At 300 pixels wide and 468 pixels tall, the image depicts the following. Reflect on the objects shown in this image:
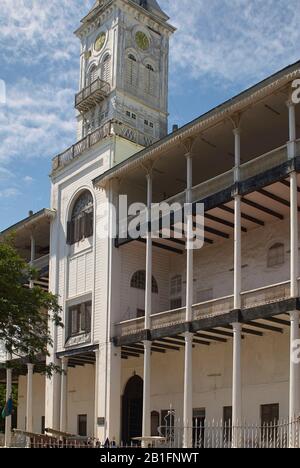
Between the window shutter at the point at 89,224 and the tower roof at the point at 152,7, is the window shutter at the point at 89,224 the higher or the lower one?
the lower one

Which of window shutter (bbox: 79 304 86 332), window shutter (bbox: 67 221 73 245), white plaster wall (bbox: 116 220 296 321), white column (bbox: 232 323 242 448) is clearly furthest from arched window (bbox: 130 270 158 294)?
white column (bbox: 232 323 242 448)

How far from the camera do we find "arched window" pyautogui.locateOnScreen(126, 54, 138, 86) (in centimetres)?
4031

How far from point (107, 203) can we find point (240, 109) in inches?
392

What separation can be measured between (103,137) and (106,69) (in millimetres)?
6481

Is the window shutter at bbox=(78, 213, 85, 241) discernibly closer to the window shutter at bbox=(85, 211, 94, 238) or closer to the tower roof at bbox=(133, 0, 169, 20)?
the window shutter at bbox=(85, 211, 94, 238)

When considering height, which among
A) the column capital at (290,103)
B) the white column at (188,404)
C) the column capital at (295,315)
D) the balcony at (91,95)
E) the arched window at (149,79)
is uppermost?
the arched window at (149,79)

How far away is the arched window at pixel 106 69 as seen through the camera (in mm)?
40344

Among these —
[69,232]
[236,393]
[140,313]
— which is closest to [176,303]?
[140,313]

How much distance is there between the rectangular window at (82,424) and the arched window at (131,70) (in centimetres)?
1817

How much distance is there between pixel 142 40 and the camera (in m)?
41.6

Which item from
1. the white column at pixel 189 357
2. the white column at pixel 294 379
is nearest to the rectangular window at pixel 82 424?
the white column at pixel 189 357

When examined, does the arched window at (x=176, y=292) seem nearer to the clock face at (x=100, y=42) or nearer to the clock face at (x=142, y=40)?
the clock face at (x=142, y=40)

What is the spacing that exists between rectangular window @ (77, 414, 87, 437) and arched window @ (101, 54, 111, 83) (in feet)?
59.7
